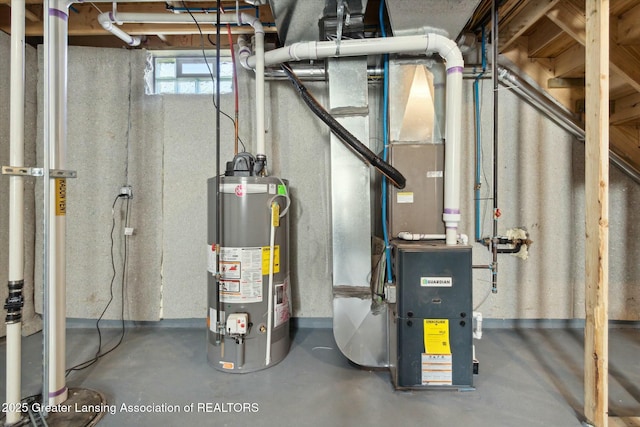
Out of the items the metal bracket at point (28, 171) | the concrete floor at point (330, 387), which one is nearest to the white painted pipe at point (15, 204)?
the metal bracket at point (28, 171)

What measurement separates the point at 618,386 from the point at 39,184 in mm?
4110

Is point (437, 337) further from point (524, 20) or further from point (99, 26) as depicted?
point (99, 26)

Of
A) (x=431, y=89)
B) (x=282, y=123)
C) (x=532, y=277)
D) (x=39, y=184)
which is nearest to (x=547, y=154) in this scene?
(x=532, y=277)

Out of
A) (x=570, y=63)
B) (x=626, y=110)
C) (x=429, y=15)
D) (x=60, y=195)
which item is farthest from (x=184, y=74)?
(x=626, y=110)

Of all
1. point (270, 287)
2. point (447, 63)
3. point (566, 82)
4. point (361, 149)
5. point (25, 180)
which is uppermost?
point (566, 82)

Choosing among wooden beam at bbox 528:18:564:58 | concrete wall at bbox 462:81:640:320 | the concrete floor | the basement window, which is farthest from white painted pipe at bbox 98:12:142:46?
wooden beam at bbox 528:18:564:58

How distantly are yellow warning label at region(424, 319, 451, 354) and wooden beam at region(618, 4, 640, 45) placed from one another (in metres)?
1.99

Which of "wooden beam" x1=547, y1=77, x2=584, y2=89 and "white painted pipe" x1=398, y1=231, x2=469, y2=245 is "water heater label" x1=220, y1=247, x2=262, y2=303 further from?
"wooden beam" x1=547, y1=77, x2=584, y2=89

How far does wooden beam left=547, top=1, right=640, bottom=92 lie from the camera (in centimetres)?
168

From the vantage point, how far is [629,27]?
1.66 metres

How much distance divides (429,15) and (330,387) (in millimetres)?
2118

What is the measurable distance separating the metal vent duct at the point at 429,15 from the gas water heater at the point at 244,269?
3.78 ft

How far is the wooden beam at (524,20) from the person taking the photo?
1685 mm

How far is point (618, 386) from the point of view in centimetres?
158
